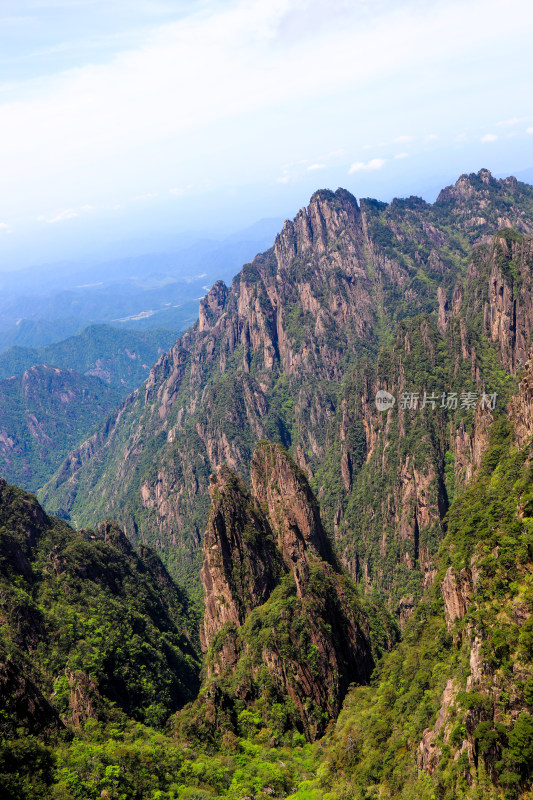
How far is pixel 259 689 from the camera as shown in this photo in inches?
2601

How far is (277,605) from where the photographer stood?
72.1 meters

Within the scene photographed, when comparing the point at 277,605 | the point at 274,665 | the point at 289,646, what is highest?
the point at 277,605

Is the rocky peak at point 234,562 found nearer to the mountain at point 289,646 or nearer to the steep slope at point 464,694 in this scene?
Result: the mountain at point 289,646

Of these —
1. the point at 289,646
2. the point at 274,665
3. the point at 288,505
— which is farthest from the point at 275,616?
the point at 288,505

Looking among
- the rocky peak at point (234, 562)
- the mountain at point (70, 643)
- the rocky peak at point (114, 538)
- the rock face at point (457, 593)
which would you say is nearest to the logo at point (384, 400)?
the mountain at point (70, 643)

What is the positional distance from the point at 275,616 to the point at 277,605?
7.11 feet

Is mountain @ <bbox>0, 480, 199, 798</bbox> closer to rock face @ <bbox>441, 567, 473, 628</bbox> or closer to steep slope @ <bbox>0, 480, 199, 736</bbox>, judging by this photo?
steep slope @ <bbox>0, 480, 199, 736</bbox>

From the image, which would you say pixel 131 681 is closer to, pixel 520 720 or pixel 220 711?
pixel 220 711

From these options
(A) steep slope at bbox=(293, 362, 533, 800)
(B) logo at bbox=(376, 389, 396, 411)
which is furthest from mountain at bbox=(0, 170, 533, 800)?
(B) logo at bbox=(376, 389, 396, 411)

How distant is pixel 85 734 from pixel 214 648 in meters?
24.3

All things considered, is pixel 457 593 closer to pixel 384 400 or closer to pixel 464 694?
pixel 464 694

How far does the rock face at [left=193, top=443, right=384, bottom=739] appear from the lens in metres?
66.2

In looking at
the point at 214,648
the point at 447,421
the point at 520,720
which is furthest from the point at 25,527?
the point at 447,421

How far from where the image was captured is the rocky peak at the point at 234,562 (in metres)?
78.5
